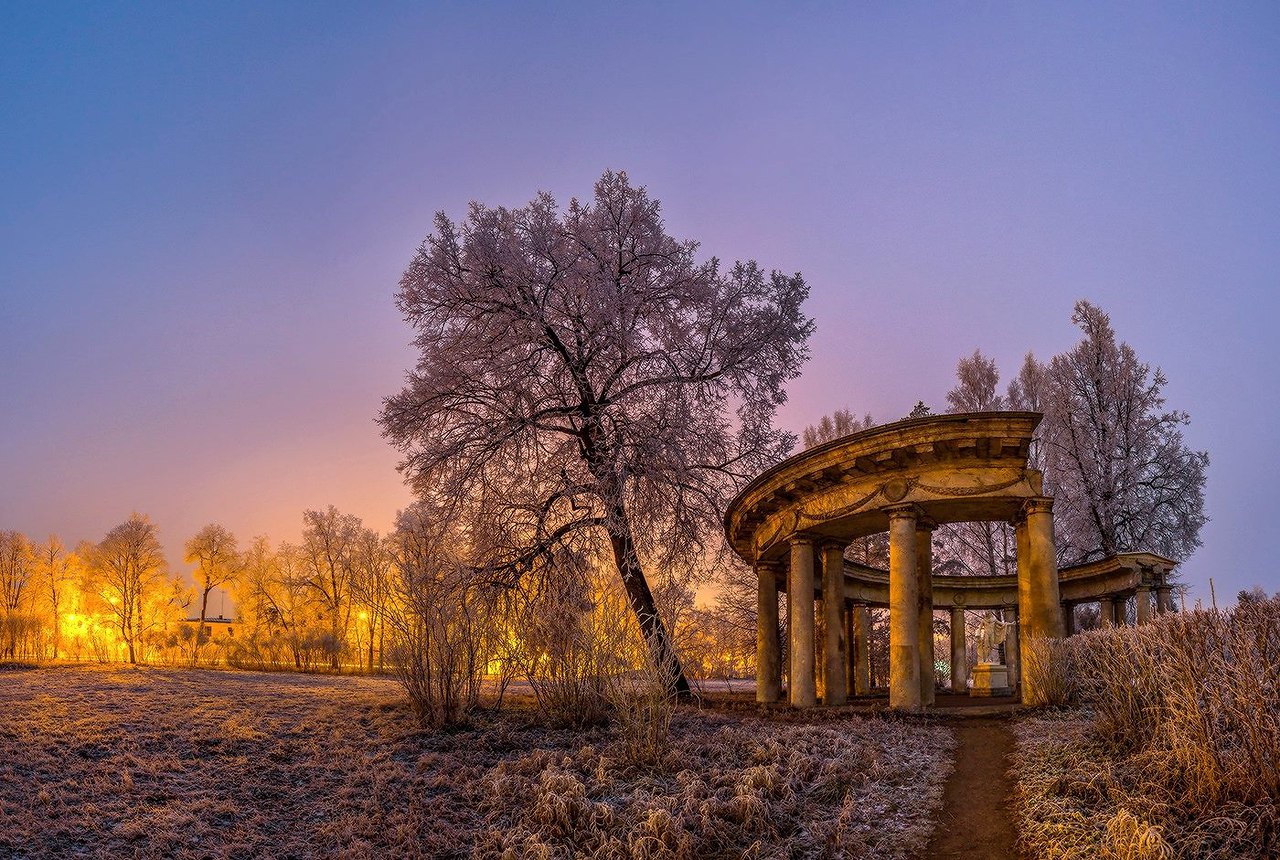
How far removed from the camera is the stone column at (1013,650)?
77.8 feet

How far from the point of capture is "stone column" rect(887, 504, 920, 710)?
1443 cm

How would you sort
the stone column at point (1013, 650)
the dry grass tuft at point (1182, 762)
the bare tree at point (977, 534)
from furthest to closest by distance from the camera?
the bare tree at point (977, 534) → the stone column at point (1013, 650) → the dry grass tuft at point (1182, 762)

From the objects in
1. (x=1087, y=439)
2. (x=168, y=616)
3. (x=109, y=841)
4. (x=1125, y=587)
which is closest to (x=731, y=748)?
(x=109, y=841)

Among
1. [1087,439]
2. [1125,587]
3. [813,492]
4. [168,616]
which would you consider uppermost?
[1087,439]

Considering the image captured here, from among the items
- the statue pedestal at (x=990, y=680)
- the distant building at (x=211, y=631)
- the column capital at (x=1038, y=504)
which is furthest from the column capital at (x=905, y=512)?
the distant building at (x=211, y=631)

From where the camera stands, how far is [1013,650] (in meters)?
26.5

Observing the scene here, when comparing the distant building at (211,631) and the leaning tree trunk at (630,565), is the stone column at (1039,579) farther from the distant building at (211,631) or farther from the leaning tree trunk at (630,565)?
the distant building at (211,631)

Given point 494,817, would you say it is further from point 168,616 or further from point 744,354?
point 168,616

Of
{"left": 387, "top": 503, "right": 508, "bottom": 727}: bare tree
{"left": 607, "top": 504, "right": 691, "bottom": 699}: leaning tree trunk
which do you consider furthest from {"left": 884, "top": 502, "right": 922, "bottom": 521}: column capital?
{"left": 387, "top": 503, "right": 508, "bottom": 727}: bare tree

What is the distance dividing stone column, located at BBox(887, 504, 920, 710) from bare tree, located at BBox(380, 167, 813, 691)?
186 inches

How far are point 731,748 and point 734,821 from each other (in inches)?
92.7

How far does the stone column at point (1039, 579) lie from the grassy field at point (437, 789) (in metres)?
3.11

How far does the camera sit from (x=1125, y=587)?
72.1 feet

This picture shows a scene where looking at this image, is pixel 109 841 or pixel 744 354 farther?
pixel 744 354
